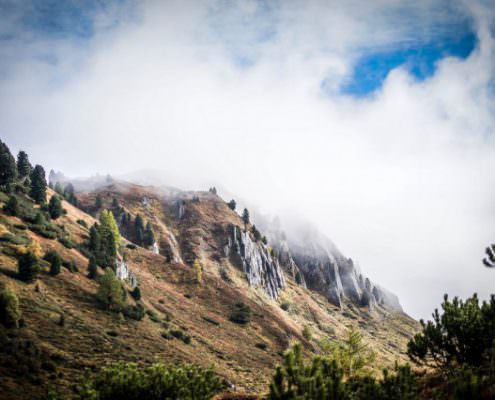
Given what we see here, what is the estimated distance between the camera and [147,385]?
566 inches

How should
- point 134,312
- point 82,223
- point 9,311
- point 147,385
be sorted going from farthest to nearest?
1. point 82,223
2. point 134,312
3. point 9,311
4. point 147,385

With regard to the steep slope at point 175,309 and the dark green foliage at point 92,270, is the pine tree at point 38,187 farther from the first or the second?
the dark green foliage at point 92,270

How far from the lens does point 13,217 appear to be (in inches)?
2527

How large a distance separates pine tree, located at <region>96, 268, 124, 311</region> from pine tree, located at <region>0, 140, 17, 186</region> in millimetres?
41569

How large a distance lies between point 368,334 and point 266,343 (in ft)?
250

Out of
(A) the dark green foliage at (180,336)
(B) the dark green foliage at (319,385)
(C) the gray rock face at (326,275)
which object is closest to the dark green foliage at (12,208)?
(A) the dark green foliage at (180,336)

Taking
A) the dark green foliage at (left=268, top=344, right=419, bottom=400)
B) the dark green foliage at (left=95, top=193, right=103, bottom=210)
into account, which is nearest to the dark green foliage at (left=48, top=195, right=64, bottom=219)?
the dark green foliage at (left=95, top=193, right=103, bottom=210)

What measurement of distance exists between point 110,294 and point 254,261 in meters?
87.4

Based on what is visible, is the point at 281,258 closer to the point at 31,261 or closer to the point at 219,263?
the point at 219,263

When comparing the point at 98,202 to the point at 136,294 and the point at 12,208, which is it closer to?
the point at 12,208

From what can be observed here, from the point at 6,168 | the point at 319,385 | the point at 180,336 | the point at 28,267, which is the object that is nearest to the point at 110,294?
the point at 28,267

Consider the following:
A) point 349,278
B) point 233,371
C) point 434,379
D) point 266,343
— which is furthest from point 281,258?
point 434,379

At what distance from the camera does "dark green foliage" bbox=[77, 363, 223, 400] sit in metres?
14.2

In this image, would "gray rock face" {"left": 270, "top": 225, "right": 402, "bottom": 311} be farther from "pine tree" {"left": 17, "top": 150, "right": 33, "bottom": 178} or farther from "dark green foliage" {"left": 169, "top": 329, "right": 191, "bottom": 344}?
"pine tree" {"left": 17, "top": 150, "right": 33, "bottom": 178}
